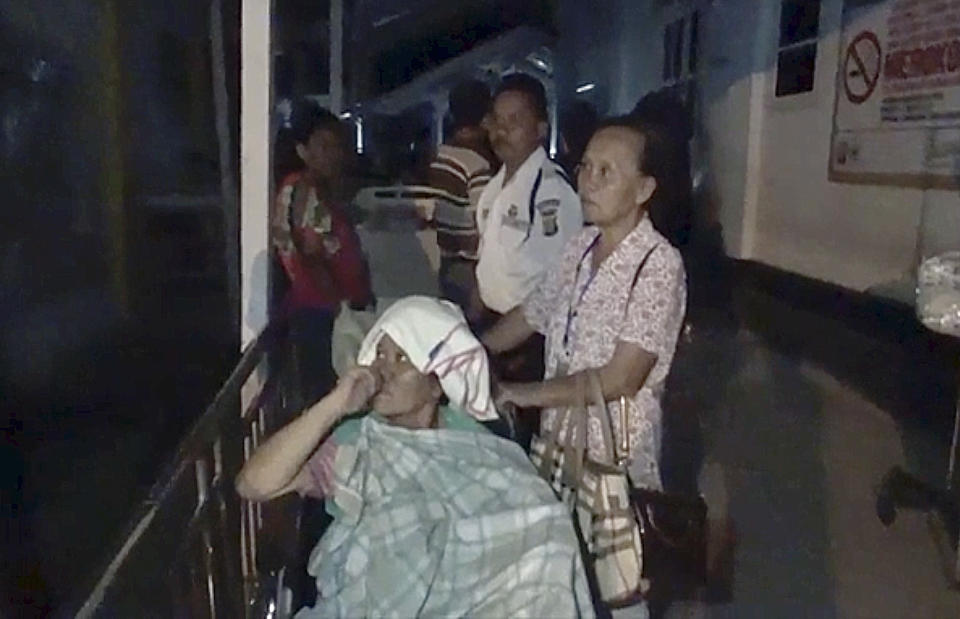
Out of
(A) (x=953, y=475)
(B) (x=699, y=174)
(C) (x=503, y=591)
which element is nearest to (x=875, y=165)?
(A) (x=953, y=475)

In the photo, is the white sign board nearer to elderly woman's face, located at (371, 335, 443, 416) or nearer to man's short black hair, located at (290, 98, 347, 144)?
man's short black hair, located at (290, 98, 347, 144)

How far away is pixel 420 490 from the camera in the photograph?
2.73ft

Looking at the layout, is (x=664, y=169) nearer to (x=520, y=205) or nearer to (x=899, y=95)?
(x=520, y=205)

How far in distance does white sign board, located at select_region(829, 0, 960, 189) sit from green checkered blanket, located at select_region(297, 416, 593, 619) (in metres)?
0.87

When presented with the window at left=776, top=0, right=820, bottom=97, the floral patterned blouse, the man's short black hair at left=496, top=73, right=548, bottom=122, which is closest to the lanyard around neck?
the floral patterned blouse

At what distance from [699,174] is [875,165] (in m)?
0.79

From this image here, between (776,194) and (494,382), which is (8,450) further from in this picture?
(776,194)

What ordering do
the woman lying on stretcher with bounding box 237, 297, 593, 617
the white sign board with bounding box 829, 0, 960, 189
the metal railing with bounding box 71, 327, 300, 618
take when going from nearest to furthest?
the metal railing with bounding box 71, 327, 300, 618 < the woman lying on stretcher with bounding box 237, 297, 593, 617 < the white sign board with bounding box 829, 0, 960, 189

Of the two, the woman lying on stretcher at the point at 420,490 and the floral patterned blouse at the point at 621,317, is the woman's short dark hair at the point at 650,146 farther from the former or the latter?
the woman lying on stretcher at the point at 420,490

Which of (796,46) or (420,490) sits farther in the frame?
(796,46)

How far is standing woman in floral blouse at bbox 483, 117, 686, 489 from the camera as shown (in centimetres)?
94

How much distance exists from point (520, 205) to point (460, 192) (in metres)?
0.06

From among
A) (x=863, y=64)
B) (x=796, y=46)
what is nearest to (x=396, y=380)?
(x=796, y=46)

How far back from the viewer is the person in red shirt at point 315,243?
1025 millimetres
